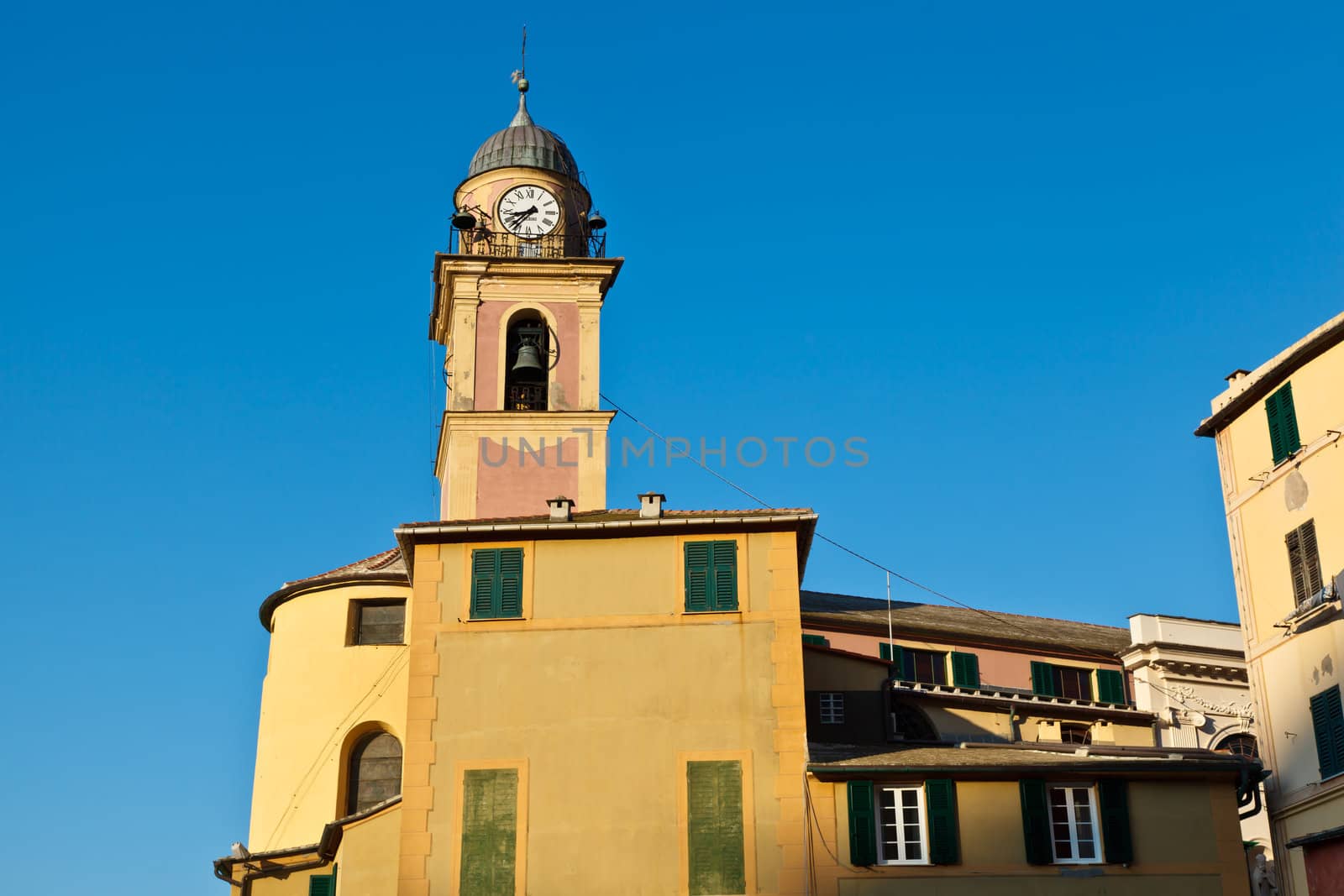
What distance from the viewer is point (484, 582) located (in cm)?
3528

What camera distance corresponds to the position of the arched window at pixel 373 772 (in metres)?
40.0

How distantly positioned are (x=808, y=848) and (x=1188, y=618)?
76.1ft

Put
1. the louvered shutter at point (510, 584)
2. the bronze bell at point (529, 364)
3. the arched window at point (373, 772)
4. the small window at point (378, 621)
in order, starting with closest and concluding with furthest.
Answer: the louvered shutter at point (510, 584)
the arched window at point (373, 772)
the small window at point (378, 621)
the bronze bell at point (529, 364)

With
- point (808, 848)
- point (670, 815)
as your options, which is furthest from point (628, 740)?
point (808, 848)

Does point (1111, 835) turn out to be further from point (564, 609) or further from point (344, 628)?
point (344, 628)

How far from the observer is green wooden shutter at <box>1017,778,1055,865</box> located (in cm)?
3262

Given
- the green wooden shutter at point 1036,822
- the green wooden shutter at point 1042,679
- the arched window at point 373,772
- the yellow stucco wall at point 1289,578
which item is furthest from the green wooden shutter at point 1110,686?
the arched window at point 373,772

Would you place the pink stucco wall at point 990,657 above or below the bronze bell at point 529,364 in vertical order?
below

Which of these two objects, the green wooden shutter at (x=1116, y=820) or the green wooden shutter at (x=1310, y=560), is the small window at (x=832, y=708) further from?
the green wooden shutter at (x=1310, y=560)

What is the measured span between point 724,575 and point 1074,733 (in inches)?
721

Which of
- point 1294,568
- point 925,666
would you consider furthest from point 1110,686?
point 1294,568

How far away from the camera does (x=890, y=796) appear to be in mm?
33188

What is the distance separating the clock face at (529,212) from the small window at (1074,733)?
20211mm

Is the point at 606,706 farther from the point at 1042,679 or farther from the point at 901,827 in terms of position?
the point at 1042,679
